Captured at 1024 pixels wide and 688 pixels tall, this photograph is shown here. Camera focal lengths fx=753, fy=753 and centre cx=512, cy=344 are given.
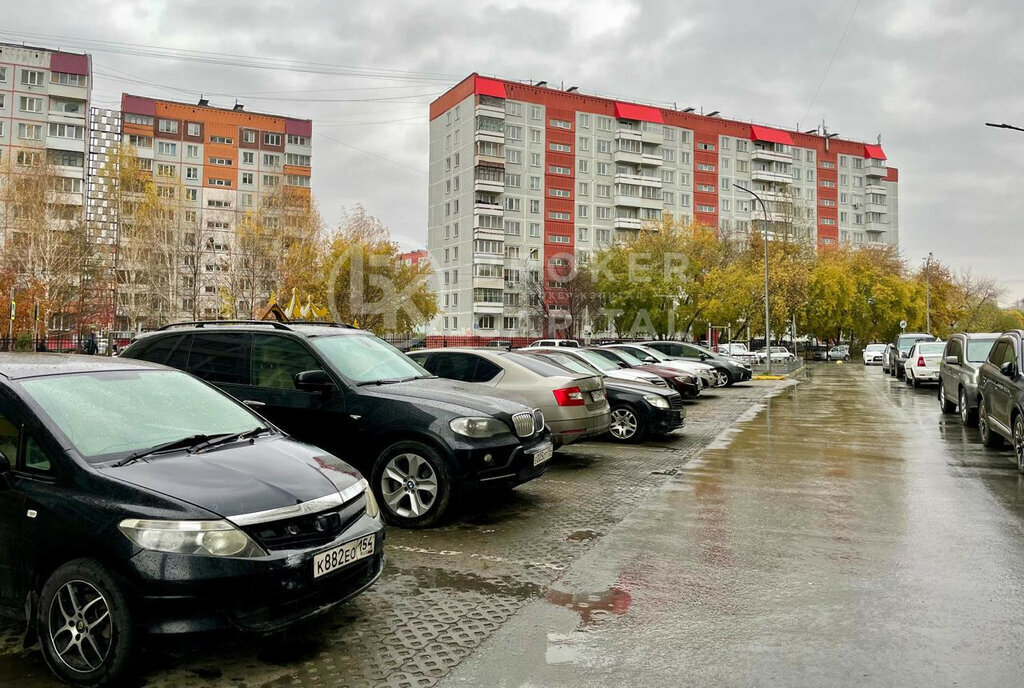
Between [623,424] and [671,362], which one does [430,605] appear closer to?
[623,424]

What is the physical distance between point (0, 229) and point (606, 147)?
60.5 m

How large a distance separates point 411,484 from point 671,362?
16.9m

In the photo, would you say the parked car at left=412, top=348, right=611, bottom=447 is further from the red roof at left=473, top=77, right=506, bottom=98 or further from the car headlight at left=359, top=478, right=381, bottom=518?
the red roof at left=473, top=77, right=506, bottom=98

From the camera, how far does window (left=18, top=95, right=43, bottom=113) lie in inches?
2680

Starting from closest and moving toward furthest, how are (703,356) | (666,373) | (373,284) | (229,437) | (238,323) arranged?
(229,437) → (238,323) → (666,373) → (703,356) → (373,284)

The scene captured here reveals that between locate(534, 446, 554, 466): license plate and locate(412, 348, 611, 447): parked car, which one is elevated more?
locate(412, 348, 611, 447): parked car

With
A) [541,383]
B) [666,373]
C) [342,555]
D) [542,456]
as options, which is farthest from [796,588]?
[666,373]

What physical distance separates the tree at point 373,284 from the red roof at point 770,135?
62.0m

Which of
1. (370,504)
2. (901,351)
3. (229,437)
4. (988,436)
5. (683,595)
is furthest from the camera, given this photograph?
(901,351)

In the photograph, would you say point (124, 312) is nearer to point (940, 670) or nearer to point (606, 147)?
point (606, 147)

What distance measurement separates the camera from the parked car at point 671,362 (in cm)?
2172

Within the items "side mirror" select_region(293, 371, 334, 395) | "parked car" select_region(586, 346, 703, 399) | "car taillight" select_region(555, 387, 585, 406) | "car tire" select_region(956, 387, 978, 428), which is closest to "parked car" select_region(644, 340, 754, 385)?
"parked car" select_region(586, 346, 703, 399)

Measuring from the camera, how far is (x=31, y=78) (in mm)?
68375

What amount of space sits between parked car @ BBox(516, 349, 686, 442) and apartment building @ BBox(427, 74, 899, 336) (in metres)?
60.3
